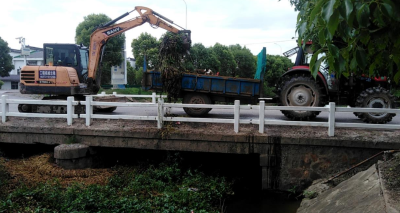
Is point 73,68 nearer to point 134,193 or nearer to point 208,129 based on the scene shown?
point 208,129

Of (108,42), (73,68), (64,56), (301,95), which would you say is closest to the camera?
(301,95)

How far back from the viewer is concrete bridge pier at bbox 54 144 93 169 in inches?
304

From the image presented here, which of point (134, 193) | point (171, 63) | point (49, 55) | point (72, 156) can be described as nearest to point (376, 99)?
point (171, 63)

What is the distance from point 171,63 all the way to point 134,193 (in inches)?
174

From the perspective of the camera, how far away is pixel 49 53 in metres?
11.8

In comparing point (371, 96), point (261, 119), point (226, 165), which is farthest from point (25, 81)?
point (371, 96)

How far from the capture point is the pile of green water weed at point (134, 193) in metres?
5.90

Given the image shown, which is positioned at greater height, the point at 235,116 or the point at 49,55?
the point at 49,55

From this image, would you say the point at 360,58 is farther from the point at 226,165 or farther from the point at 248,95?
the point at 248,95

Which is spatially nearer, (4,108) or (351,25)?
(351,25)

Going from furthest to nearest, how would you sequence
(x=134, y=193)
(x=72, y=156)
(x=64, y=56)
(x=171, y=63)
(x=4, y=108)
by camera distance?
1. (x=64, y=56)
2. (x=171, y=63)
3. (x=4, y=108)
4. (x=72, y=156)
5. (x=134, y=193)

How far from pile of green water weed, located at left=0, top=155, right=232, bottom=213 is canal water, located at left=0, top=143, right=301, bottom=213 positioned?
1.28ft

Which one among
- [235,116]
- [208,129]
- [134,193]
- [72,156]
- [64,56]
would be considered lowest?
[134,193]

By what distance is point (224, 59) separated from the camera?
86.5 feet
